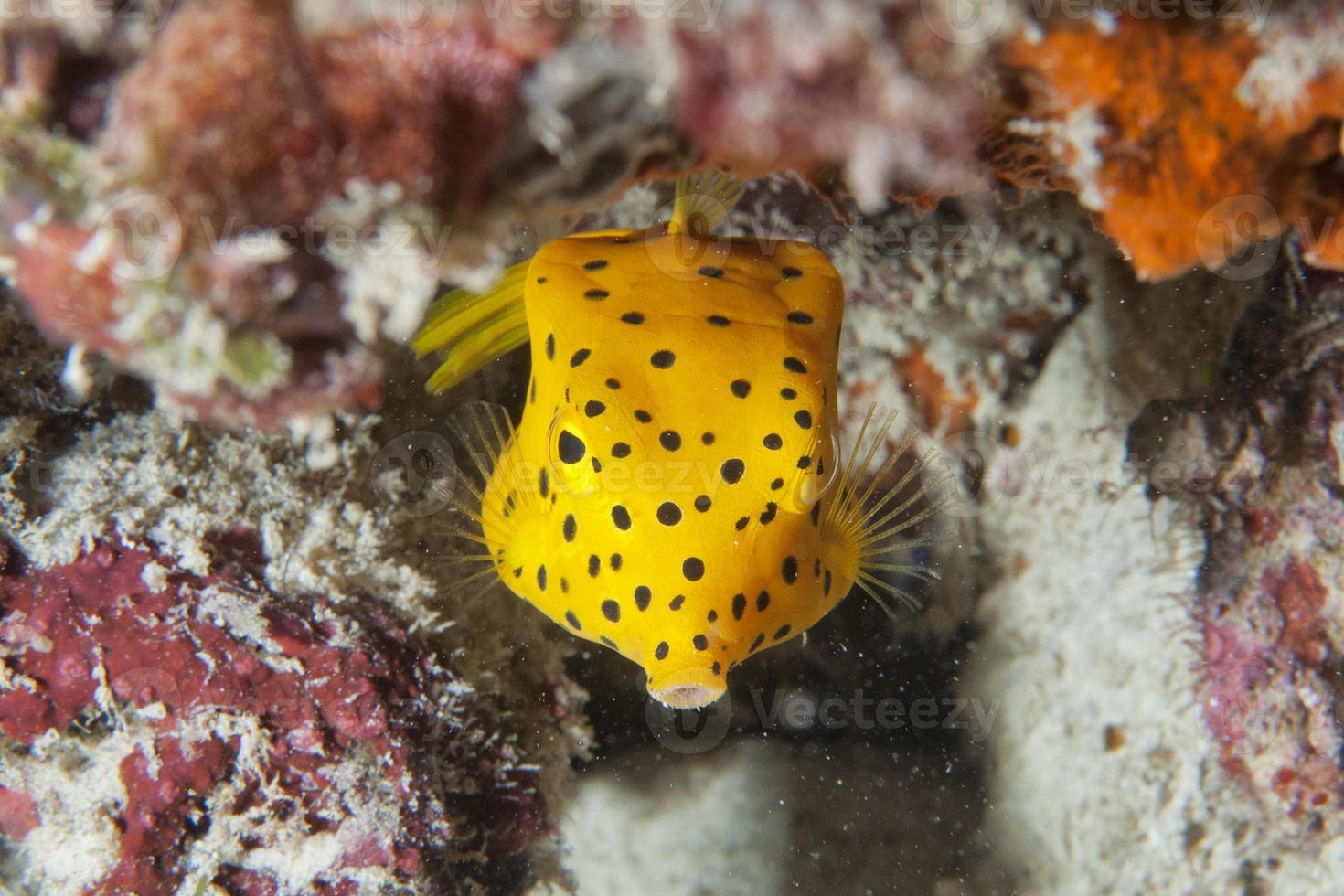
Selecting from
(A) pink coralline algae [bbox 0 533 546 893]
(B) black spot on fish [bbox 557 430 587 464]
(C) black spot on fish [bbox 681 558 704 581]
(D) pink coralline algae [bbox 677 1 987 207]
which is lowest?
(A) pink coralline algae [bbox 0 533 546 893]

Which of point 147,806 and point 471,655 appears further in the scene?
point 471,655

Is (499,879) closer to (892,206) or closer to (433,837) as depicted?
(433,837)

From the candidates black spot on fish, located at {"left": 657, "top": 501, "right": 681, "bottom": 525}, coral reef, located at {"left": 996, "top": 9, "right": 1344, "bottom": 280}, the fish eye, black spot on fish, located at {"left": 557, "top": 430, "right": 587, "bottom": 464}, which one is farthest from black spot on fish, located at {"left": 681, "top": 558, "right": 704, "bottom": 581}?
coral reef, located at {"left": 996, "top": 9, "right": 1344, "bottom": 280}

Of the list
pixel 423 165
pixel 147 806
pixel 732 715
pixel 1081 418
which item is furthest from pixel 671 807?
pixel 423 165

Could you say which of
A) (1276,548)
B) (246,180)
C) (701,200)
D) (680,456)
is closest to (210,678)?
(680,456)

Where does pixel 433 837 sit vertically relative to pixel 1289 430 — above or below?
below

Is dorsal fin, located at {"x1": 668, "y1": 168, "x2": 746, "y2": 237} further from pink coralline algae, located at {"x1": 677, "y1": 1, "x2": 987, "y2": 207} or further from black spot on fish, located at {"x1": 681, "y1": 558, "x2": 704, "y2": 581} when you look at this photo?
pink coralline algae, located at {"x1": 677, "y1": 1, "x2": 987, "y2": 207}
